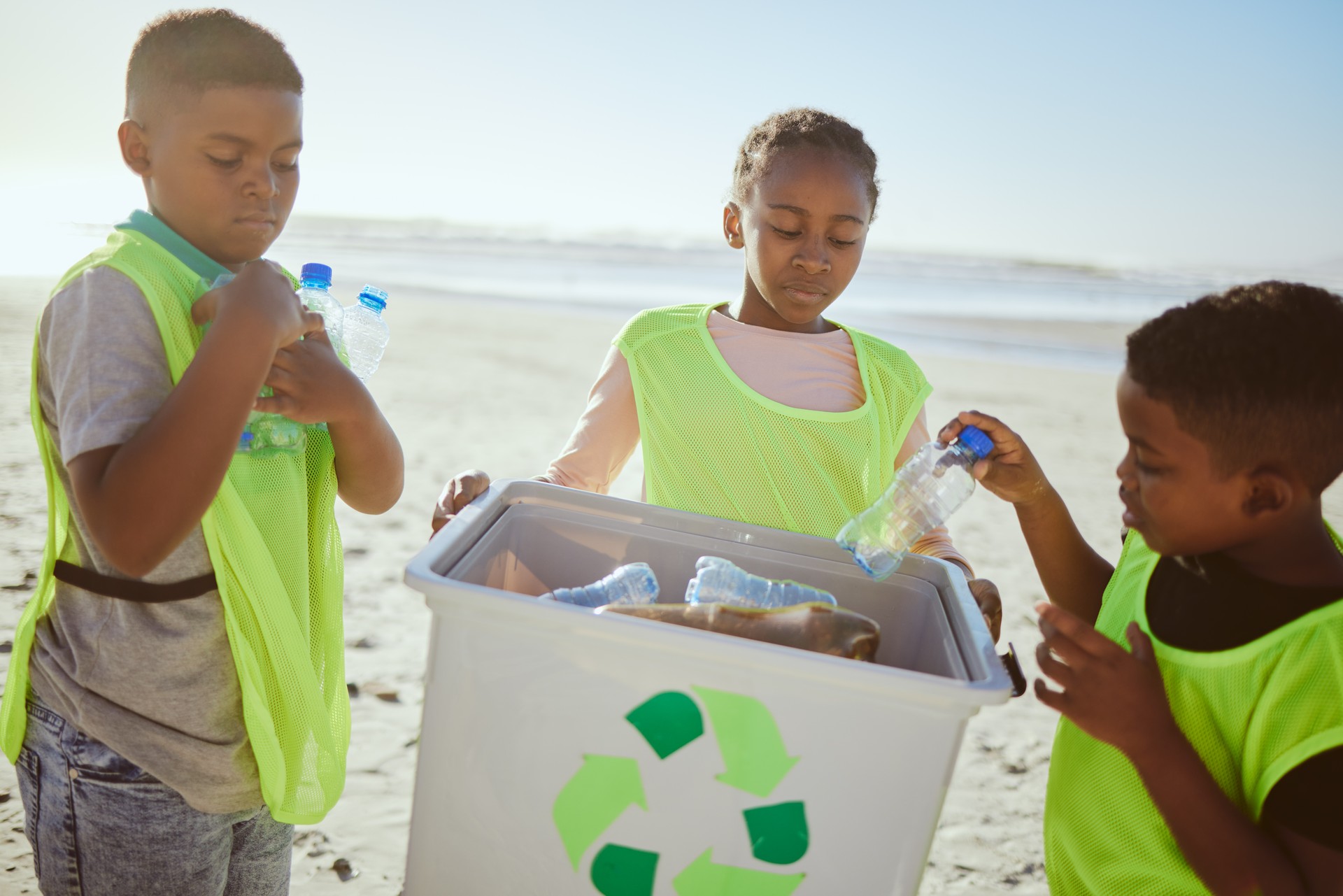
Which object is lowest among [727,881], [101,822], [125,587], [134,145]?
[101,822]

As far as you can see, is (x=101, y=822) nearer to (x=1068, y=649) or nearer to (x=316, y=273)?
(x=316, y=273)

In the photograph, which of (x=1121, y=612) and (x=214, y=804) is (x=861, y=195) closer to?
(x=1121, y=612)

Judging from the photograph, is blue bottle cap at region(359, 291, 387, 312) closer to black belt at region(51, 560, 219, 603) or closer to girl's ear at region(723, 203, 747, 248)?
black belt at region(51, 560, 219, 603)

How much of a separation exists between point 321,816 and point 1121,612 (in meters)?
1.26

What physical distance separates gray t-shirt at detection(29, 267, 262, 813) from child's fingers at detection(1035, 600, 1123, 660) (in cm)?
113

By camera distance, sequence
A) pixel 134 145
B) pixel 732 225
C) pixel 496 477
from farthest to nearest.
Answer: pixel 496 477 → pixel 732 225 → pixel 134 145

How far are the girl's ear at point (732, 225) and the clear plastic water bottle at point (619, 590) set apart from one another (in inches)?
42.2

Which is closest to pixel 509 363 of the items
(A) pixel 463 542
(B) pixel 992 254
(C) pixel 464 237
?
(A) pixel 463 542

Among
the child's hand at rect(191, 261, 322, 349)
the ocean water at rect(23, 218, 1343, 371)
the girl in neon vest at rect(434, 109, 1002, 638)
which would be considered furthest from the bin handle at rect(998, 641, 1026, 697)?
the ocean water at rect(23, 218, 1343, 371)

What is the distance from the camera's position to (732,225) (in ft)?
7.04

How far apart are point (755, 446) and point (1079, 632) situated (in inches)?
31.7

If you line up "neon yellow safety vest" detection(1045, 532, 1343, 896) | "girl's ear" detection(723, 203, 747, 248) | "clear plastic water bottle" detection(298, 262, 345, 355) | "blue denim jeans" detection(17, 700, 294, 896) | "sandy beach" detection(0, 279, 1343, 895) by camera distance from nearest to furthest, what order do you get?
"neon yellow safety vest" detection(1045, 532, 1343, 896), "blue denim jeans" detection(17, 700, 294, 896), "clear plastic water bottle" detection(298, 262, 345, 355), "girl's ear" detection(723, 203, 747, 248), "sandy beach" detection(0, 279, 1343, 895)

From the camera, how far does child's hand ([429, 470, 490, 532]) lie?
4.74ft

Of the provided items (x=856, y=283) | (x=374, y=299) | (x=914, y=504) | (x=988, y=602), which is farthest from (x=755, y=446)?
(x=856, y=283)
